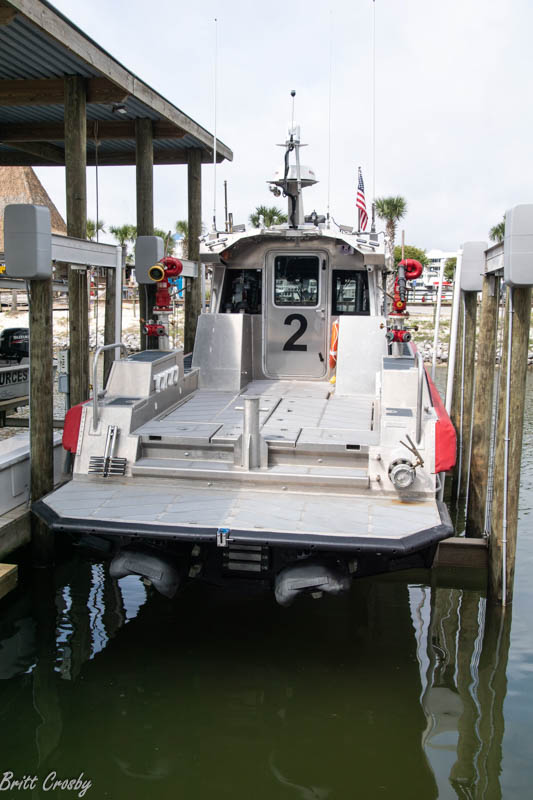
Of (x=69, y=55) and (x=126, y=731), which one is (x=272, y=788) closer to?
(x=126, y=731)

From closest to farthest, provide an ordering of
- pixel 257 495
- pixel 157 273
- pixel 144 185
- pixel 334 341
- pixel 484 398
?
pixel 257 495 < pixel 484 398 < pixel 157 273 < pixel 334 341 < pixel 144 185

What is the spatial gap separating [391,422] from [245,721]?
2.51 m

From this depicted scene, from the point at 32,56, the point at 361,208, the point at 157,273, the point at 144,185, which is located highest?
the point at 32,56

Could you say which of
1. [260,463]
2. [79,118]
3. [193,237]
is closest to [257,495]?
[260,463]

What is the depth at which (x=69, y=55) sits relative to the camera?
870 cm

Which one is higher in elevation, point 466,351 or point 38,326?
point 38,326

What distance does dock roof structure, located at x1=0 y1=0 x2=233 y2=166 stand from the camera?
8047mm

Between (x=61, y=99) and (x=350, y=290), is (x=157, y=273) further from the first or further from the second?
(x=61, y=99)

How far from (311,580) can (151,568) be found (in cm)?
117

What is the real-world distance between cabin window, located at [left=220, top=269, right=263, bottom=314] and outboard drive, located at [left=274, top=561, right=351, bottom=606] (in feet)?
16.6

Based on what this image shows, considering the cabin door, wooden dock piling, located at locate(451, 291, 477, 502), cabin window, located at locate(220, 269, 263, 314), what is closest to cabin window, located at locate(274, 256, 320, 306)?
the cabin door

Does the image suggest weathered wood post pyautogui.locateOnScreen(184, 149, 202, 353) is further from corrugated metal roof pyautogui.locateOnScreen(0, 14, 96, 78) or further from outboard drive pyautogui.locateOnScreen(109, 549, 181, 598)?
outboard drive pyautogui.locateOnScreen(109, 549, 181, 598)

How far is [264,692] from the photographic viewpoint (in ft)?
18.1

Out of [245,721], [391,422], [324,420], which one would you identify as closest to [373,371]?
[324,420]
